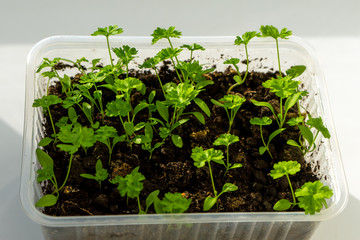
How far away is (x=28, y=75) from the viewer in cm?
176

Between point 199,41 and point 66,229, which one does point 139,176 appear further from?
point 199,41

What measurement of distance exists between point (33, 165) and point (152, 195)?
1.07 feet

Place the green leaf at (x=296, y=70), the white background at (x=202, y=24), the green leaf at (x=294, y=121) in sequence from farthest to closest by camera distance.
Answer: the white background at (x=202, y=24), the green leaf at (x=296, y=70), the green leaf at (x=294, y=121)

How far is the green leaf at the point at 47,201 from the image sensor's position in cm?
151

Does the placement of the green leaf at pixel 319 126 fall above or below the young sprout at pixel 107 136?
below


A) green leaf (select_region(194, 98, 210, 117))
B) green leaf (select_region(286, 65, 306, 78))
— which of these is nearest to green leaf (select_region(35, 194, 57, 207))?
green leaf (select_region(194, 98, 210, 117))

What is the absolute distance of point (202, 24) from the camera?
2406mm

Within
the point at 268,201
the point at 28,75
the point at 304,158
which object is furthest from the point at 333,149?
the point at 28,75

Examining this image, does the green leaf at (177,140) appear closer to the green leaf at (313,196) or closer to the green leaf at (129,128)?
the green leaf at (129,128)

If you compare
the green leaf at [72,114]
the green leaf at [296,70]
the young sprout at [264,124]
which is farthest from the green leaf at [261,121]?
the green leaf at [72,114]

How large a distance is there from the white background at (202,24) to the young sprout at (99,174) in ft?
2.14

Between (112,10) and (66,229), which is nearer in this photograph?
(66,229)

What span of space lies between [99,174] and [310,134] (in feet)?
1.94

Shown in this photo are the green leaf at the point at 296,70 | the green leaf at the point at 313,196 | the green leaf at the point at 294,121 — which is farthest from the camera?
the green leaf at the point at 296,70
